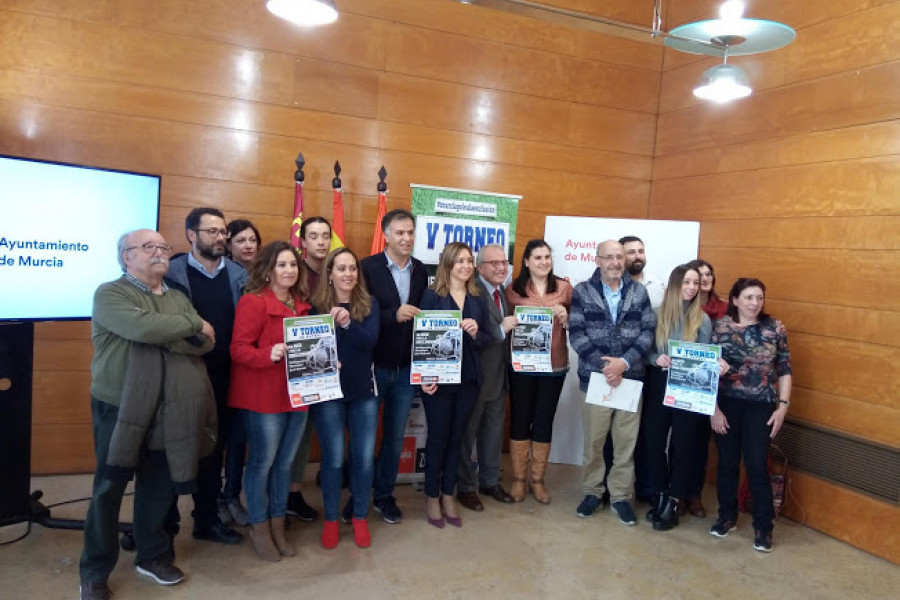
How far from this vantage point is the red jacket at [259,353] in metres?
2.91

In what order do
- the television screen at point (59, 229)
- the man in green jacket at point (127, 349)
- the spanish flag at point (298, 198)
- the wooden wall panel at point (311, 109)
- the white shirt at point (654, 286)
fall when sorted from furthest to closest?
1. the white shirt at point (654, 286)
2. the spanish flag at point (298, 198)
3. the wooden wall panel at point (311, 109)
4. the television screen at point (59, 229)
5. the man in green jacket at point (127, 349)

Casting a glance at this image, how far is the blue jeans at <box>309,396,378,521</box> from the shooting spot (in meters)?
3.17

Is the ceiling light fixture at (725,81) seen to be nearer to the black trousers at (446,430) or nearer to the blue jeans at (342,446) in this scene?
the black trousers at (446,430)

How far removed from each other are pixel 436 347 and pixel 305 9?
1.73m

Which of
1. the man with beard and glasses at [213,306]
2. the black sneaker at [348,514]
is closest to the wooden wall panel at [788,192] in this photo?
the black sneaker at [348,514]

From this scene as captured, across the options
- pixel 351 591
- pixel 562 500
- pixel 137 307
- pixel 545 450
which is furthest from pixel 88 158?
pixel 562 500

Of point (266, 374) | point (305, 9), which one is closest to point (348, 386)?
point (266, 374)

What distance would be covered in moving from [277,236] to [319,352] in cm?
177

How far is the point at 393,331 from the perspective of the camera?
3453 millimetres

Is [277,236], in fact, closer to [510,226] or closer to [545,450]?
[510,226]

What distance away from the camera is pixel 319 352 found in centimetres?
299

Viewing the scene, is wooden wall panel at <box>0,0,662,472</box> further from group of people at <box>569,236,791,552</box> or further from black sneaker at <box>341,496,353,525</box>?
black sneaker at <box>341,496,353,525</box>

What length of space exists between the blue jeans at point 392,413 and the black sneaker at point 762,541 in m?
2.06

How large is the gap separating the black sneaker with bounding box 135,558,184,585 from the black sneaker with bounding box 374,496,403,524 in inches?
45.0
